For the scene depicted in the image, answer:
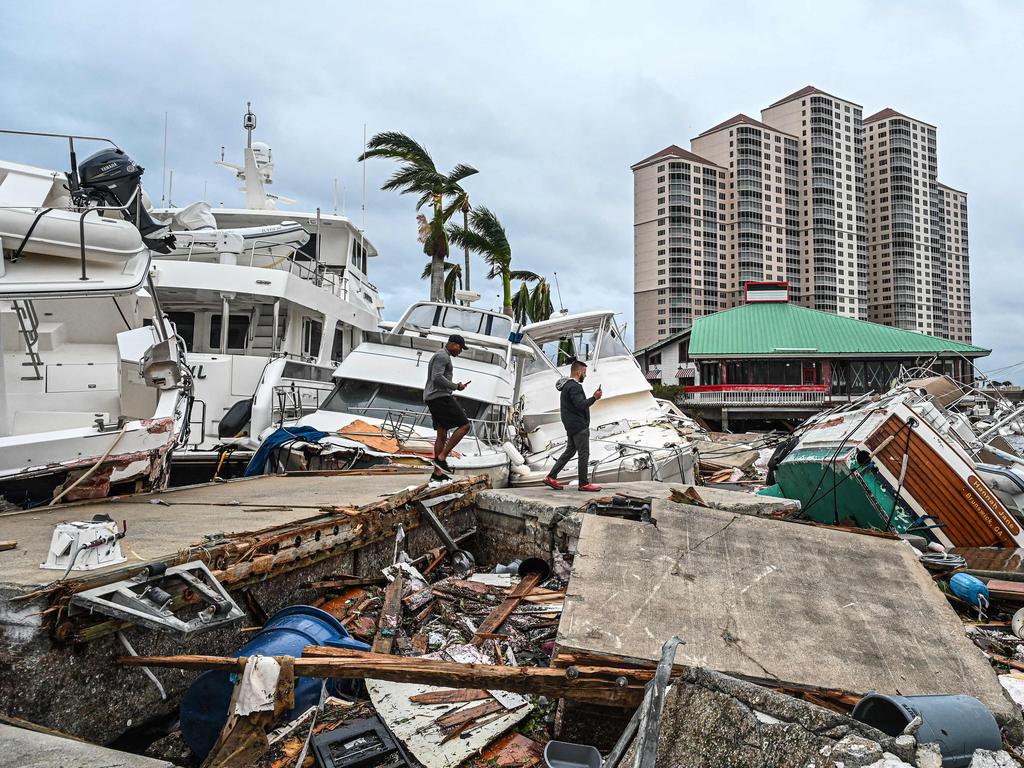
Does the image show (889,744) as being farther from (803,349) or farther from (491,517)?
(803,349)

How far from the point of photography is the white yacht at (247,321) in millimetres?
11172

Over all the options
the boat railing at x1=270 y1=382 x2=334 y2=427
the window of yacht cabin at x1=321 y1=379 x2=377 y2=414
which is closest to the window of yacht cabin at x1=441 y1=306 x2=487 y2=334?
the window of yacht cabin at x1=321 y1=379 x2=377 y2=414

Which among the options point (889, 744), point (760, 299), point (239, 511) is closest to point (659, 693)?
point (889, 744)

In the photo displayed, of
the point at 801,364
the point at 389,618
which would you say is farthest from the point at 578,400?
the point at 801,364

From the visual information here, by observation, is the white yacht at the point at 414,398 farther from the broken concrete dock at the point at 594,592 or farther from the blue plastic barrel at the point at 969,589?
the blue plastic barrel at the point at 969,589

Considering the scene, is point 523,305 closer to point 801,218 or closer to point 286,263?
point 286,263

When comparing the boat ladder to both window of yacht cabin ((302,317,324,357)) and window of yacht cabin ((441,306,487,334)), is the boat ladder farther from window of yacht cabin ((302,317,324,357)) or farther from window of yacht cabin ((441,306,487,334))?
window of yacht cabin ((302,317,324,357))

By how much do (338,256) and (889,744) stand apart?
17859 mm

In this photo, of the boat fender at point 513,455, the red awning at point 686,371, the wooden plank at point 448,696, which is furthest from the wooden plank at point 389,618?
the red awning at point 686,371

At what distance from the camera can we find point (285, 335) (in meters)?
13.9

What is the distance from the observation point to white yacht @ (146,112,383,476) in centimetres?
1117

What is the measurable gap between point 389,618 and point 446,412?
3.68 meters

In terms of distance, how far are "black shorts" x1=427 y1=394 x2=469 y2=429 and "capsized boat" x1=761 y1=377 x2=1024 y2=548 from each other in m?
6.11

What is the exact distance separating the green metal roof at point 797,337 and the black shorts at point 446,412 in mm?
30662
